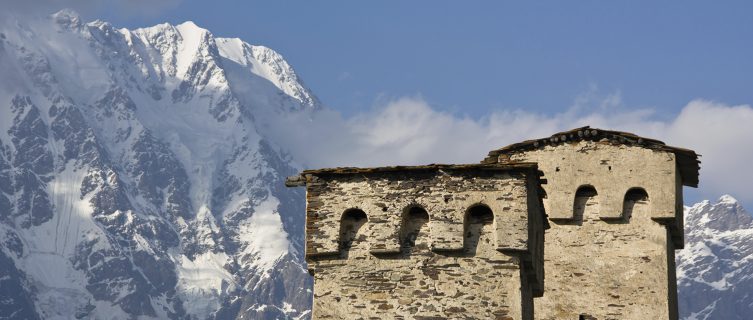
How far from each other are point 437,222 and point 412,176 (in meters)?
A: 1.18

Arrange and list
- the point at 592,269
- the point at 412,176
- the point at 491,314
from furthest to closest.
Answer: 1. the point at 592,269
2. the point at 412,176
3. the point at 491,314

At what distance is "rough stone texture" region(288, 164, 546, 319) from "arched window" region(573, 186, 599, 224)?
6489 mm

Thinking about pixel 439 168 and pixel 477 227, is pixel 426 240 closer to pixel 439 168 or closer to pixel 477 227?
pixel 477 227

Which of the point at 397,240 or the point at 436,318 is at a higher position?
the point at 397,240

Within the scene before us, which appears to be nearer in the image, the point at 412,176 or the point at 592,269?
the point at 412,176

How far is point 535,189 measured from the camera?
22000 millimetres

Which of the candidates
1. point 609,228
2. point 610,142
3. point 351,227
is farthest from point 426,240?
point 610,142

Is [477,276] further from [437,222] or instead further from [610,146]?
[610,146]

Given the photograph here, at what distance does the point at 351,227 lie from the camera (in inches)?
841

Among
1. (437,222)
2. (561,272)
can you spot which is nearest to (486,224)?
(437,222)

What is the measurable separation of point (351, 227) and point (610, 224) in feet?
30.6

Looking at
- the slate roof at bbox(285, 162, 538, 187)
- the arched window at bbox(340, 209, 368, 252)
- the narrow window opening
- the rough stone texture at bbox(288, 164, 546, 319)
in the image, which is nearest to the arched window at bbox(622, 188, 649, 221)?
the rough stone texture at bbox(288, 164, 546, 319)

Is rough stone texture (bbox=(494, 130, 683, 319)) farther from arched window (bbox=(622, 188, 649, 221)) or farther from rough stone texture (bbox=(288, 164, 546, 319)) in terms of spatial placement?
rough stone texture (bbox=(288, 164, 546, 319))

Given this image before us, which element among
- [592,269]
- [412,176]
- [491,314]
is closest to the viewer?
[491,314]
